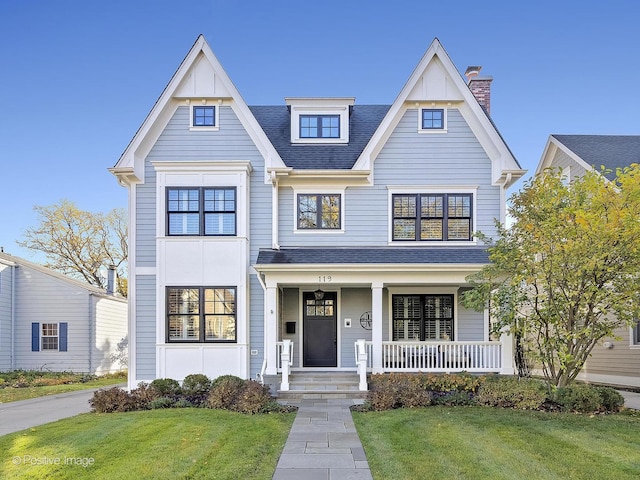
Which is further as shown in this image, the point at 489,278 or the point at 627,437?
the point at 489,278

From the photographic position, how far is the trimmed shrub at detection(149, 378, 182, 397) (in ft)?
36.8

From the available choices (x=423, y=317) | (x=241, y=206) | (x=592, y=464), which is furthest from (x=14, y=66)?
(x=592, y=464)

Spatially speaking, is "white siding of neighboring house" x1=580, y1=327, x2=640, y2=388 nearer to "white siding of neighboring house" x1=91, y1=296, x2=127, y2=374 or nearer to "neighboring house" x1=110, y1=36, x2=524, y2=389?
"neighboring house" x1=110, y1=36, x2=524, y2=389

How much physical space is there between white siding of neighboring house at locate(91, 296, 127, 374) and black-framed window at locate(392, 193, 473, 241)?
14186 millimetres

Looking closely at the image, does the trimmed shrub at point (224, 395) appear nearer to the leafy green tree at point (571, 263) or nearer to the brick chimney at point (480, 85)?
the leafy green tree at point (571, 263)

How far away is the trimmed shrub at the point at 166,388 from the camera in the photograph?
11227 mm

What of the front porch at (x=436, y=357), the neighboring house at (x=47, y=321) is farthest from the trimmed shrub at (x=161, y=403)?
the neighboring house at (x=47, y=321)

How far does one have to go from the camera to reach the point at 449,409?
997 centimetres

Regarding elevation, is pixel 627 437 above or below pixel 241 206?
below

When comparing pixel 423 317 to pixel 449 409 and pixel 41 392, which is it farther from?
pixel 41 392

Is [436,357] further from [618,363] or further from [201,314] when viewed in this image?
[618,363]

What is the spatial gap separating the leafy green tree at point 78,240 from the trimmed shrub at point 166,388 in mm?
24615

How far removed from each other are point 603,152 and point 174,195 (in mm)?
15568

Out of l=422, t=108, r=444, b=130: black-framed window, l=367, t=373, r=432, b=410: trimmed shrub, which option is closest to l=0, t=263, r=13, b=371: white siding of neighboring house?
l=367, t=373, r=432, b=410: trimmed shrub
